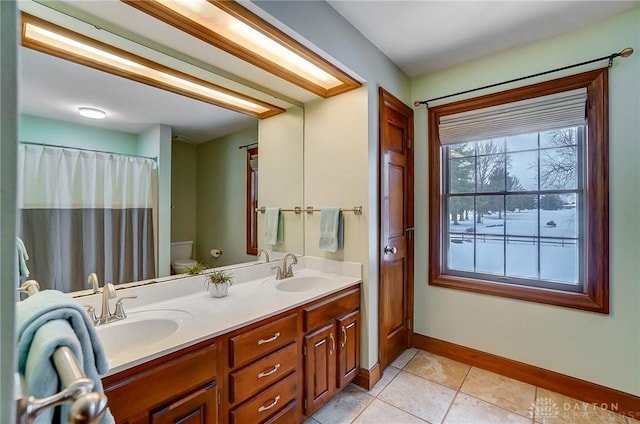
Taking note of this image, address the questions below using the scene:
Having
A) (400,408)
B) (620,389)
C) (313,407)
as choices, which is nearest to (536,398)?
(620,389)

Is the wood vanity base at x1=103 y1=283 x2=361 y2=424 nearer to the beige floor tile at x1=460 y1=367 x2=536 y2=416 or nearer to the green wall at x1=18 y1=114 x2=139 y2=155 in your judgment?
the beige floor tile at x1=460 y1=367 x2=536 y2=416

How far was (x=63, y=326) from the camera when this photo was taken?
1.87 ft

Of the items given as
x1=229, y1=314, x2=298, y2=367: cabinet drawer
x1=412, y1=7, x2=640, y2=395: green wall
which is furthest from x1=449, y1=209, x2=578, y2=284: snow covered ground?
x1=229, y1=314, x2=298, y2=367: cabinet drawer

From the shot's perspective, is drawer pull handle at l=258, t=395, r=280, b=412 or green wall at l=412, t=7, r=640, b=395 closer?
drawer pull handle at l=258, t=395, r=280, b=412

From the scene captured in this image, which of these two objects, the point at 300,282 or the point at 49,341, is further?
the point at 300,282

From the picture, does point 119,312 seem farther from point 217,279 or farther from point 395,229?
point 395,229

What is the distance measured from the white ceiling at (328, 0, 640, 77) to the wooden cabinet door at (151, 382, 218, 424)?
2.21 m

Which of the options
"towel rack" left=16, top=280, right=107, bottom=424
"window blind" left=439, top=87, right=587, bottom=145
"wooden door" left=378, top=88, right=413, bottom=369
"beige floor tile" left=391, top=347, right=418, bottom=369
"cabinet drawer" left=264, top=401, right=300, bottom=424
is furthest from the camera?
"beige floor tile" left=391, top=347, right=418, bottom=369

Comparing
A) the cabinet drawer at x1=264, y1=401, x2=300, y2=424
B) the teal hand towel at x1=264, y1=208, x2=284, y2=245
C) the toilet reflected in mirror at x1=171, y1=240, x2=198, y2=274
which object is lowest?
the cabinet drawer at x1=264, y1=401, x2=300, y2=424

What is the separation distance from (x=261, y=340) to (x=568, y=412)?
6.91 ft

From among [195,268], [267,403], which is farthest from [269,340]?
[195,268]

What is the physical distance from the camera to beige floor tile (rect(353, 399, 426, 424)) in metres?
1.75

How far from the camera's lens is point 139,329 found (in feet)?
4.25

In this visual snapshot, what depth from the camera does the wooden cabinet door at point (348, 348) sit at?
6.24 ft
